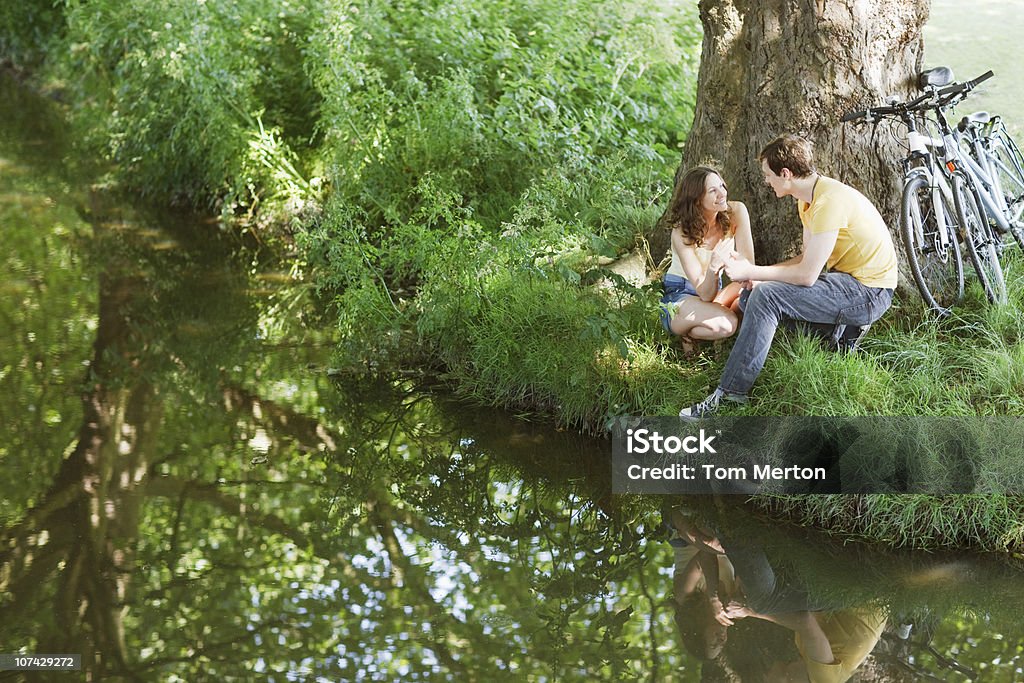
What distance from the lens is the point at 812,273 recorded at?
17.5ft

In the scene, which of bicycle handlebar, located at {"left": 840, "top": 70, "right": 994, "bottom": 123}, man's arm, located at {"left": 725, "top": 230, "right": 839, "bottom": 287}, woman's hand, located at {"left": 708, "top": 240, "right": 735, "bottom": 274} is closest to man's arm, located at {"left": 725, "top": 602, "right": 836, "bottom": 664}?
man's arm, located at {"left": 725, "top": 230, "right": 839, "bottom": 287}

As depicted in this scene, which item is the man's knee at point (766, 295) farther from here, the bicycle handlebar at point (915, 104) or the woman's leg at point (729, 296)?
the bicycle handlebar at point (915, 104)

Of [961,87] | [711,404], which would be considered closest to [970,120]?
[961,87]

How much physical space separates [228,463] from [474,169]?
345 cm

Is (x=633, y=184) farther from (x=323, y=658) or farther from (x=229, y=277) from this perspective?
(x=323, y=658)

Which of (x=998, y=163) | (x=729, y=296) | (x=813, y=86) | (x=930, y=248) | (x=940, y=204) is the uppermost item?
(x=813, y=86)

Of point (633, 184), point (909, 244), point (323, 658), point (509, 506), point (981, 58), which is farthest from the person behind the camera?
point (981, 58)

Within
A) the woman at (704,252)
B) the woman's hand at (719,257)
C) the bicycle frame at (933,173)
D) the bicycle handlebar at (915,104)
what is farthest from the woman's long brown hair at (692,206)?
the bicycle frame at (933,173)

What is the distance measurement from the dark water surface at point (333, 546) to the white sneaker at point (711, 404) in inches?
18.6

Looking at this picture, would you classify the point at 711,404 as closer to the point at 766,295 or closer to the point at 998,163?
the point at 766,295

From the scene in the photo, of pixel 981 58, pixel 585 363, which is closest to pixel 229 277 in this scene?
pixel 585 363

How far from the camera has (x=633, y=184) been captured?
25.8 feet

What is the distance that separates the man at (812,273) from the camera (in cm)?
534

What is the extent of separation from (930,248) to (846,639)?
8.48ft
